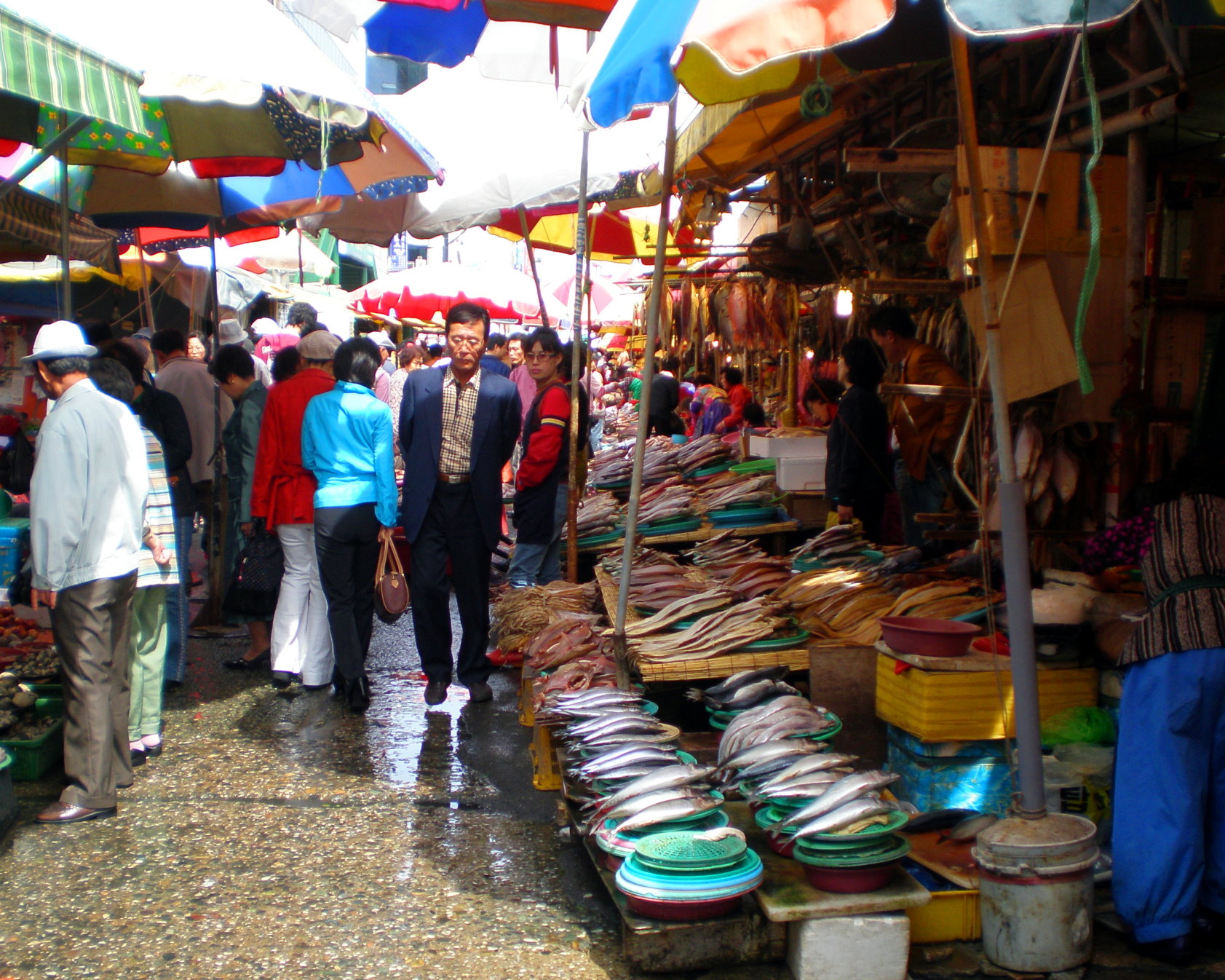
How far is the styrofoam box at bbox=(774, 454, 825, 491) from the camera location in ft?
25.8

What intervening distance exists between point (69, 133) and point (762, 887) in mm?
4255

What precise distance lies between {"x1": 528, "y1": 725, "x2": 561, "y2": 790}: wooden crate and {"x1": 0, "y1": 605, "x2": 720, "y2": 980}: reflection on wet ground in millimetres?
105

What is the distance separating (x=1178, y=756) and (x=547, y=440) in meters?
4.25

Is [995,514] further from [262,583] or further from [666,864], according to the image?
[262,583]

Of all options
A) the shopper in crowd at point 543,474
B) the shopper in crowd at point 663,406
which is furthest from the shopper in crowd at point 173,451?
the shopper in crowd at point 663,406

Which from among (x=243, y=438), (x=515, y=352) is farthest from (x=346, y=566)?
(x=515, y=352)

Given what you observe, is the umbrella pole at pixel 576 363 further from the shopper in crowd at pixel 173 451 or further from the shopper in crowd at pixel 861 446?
the shopper in crowd at pixel 173 451

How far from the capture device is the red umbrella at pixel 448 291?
13.5 meters

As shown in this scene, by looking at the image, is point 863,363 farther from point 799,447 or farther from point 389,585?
point 389,585

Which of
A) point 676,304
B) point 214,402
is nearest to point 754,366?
point 676,304

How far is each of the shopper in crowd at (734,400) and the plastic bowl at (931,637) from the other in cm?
755

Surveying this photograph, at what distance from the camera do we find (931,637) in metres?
4.03

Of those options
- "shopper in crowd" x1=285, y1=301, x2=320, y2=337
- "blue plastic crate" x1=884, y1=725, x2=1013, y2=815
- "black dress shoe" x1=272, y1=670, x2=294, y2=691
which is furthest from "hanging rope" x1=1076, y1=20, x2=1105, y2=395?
"shopper in crowd" x1=285, y1=301, x2=320, y2=337

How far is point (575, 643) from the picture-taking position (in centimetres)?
546
